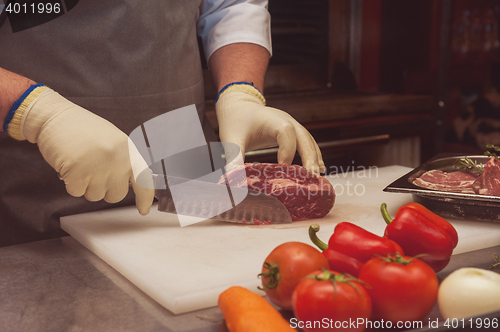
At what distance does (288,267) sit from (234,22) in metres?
1.39

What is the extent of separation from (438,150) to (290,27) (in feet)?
4.87

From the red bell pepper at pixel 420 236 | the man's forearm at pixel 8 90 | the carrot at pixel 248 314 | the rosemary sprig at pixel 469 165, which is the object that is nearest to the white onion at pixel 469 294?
the red bell pepper at pixel 420 236

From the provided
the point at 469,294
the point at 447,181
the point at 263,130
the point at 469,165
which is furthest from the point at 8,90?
the point at 469,165

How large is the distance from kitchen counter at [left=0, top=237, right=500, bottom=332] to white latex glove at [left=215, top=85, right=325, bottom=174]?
67cm

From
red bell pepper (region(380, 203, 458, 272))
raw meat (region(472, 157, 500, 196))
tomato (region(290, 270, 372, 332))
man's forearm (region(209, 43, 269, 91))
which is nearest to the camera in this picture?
tomato (region(290, 270, 372, 332))

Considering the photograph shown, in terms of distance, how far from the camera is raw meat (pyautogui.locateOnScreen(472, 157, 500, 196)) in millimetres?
1474

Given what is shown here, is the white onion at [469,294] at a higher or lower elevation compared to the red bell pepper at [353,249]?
lower

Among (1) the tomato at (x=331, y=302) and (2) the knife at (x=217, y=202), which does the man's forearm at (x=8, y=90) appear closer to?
(2) the knife at (x=217, y=202)

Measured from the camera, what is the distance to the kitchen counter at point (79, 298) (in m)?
0.93

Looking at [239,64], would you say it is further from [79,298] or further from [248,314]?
[248,314]

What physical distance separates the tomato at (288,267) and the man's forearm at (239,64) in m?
1.19

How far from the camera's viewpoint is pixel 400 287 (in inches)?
31.6

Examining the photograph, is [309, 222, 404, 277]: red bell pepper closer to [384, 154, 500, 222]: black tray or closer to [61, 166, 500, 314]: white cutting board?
[61, 166, 500, 314]: white cutting board

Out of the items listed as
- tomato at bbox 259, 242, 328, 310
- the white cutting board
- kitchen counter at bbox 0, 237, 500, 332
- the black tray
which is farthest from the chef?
tomato at bbox 259, 242, 328, 310
